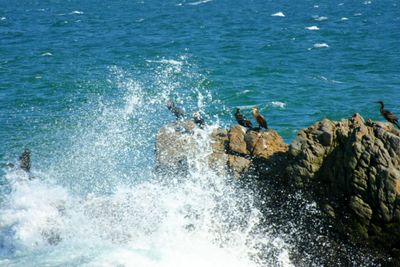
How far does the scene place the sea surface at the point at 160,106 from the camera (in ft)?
52.6

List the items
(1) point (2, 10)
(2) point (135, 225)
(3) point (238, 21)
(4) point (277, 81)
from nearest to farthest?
1. (2) point (135, 225)
2. (4) point (277, 81)
3. (3) point (238, 21)
4. (1) point (2, 10)

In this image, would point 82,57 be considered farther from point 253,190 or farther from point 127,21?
point 253,190

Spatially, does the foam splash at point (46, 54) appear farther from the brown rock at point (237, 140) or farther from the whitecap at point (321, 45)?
the brown rock at point (237, 140)

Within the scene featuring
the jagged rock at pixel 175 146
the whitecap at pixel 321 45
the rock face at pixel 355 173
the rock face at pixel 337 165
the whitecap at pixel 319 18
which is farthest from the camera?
the whitecap at pixel 319 18

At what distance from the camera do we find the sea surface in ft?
52.6

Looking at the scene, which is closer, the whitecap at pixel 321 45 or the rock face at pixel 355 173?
the rock face at pixel 355 173

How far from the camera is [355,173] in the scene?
14.2m

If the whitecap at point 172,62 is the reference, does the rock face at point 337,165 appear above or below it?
above

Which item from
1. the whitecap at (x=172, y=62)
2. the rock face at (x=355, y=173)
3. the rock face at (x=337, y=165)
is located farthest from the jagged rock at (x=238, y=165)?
the whitecap at (x=172, y=62)

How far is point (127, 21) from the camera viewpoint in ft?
229

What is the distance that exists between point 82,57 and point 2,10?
4157 cm

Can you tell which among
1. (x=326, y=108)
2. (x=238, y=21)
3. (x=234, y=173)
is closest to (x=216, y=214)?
(x=234, y=173)

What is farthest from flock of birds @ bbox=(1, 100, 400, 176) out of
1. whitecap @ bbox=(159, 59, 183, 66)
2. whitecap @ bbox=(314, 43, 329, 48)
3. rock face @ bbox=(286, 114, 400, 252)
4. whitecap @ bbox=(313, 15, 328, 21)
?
whitecap @ bbox=(313, 15, 328, 21)

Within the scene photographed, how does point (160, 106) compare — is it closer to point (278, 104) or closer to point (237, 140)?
point (278, 104)
